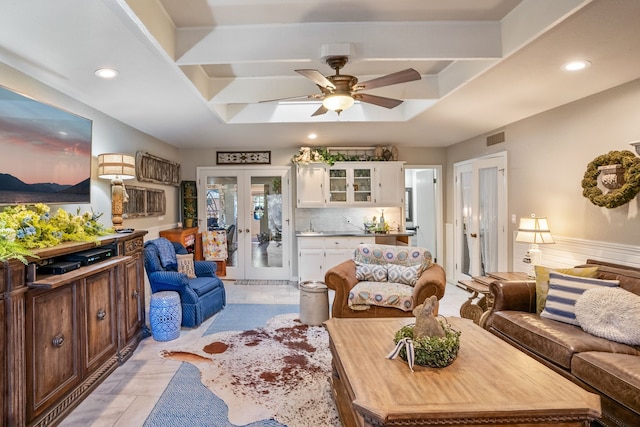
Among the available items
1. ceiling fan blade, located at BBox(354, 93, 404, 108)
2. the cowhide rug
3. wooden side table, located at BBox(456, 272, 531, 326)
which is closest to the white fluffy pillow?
wooden side table, located at BBox(456, 272, 531, 326)

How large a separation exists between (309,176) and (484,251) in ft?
9.64

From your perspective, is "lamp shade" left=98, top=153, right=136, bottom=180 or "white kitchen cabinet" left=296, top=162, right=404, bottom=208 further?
"white kitchen cabinet" left=296, top=162, right=404, bottom=208

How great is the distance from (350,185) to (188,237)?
280 cm

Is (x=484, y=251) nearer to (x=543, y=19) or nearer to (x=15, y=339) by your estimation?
(x=543, y=19)

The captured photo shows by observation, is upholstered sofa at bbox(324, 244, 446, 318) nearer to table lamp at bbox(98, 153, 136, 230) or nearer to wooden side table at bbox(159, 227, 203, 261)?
table lamp at bbox(98, 153, 136, 230)

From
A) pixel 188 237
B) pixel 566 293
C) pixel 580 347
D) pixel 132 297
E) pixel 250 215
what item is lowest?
pixel 580 347

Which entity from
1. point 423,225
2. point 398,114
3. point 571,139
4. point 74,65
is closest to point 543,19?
point 571,139

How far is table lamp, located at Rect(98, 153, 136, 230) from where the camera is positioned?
3361 mm

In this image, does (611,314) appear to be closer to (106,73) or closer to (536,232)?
(536,232)

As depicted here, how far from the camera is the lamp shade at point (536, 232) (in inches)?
138

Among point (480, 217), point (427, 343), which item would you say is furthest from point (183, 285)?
point (480, 217)

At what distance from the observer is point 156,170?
490 centimetres

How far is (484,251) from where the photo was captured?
197 inches

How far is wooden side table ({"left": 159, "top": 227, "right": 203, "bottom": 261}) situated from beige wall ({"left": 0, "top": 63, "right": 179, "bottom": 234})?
21cm
